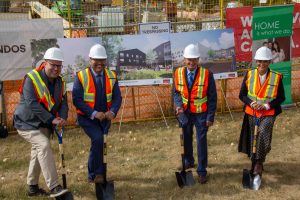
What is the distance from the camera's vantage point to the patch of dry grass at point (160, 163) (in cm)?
596

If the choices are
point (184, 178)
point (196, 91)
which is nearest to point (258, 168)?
point (184, 178)

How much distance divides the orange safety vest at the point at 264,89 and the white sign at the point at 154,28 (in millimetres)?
3272

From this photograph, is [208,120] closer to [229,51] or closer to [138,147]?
[138,147]

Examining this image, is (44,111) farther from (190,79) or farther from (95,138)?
(190,79)

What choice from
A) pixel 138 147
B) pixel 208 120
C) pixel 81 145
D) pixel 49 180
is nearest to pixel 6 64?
pixel 81 145

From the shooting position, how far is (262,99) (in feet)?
19.8

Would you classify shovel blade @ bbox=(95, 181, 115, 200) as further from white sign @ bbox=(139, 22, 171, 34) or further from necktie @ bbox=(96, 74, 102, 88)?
white sign @ bbox=(139, 22, 171, 34)

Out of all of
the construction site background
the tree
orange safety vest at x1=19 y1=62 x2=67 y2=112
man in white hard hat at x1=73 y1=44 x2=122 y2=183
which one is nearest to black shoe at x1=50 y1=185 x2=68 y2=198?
man in white hard hat at x1=73 y1=44 x2=122 y2=183

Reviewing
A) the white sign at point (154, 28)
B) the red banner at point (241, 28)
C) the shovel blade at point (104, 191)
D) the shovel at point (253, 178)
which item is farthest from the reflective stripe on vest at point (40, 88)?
the red banner at point (241, 28)

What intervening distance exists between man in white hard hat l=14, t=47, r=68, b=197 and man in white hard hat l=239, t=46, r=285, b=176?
2.56m

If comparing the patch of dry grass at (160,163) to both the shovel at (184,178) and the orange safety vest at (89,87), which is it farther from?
the orange safety vest at (89,87)

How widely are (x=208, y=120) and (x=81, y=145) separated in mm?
2931

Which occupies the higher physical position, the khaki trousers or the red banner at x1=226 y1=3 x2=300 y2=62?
the red banner at x1=226 y1=3 x2=300 y2=62

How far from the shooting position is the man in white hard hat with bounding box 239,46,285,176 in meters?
6.00
